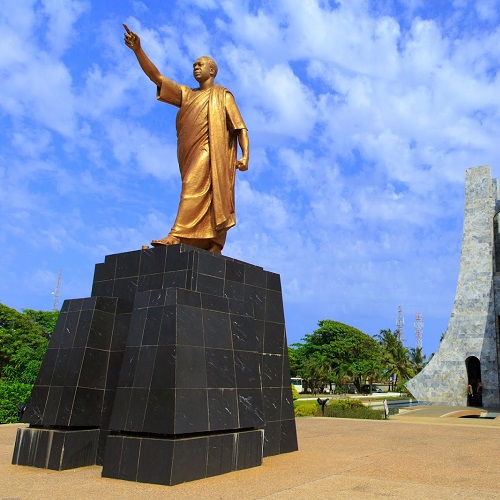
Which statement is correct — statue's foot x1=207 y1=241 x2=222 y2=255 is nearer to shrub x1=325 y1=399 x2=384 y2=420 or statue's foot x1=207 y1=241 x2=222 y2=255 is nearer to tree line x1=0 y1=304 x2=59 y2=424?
shrub x1=325 y1=399 x2=384 y2=420

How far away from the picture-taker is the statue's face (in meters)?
9.95

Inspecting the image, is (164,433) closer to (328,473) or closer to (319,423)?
(328,473)

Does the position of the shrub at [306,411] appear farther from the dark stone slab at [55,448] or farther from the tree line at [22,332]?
the dark stone slab at [55,448]

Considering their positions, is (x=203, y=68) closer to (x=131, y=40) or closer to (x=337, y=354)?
(x=131, y=40)

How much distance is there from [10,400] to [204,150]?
34.0 feet

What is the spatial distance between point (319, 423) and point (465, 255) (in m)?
14.6

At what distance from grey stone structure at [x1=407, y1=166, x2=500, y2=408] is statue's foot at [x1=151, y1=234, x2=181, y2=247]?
20681mm

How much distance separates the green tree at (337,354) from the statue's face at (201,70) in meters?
43.5

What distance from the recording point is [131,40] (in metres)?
9.09

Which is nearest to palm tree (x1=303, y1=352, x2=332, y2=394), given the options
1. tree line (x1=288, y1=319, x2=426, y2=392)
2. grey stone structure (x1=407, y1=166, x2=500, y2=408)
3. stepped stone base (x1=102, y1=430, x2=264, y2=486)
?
tree line (x1=288, y1=319, x2=426, y2=392)

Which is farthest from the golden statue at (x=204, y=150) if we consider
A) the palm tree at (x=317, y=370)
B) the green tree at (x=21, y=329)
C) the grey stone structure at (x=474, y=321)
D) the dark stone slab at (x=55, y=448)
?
the palm tree at (x=317, y=370)

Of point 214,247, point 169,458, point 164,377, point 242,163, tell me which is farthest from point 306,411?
point 169,458

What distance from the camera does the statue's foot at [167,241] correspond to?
29.0 feet

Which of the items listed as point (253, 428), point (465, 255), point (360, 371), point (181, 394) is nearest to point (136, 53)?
point (181, 394)
